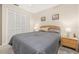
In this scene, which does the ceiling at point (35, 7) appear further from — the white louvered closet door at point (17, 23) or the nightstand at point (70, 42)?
the nightstand at point (70, 42)

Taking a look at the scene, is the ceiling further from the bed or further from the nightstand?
the nightstand

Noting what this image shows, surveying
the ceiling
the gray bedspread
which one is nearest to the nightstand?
the gray bedspread

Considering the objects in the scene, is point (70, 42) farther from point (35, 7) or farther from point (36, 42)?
point (35, 7)

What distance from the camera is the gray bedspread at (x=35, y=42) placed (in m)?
1.13

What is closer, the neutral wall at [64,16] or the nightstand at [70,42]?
the neutral wall at [64,16]

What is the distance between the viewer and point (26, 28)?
1383mm

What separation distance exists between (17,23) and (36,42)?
0.44m

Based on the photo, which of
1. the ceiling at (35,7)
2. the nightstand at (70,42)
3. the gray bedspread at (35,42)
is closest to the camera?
the gray bedspread at (35,42)

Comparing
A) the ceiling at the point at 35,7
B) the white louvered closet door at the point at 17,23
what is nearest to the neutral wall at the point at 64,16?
the ceiling at the point at 35,7

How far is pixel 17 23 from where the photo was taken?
135 centimetres

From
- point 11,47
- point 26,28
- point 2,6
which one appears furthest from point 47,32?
point 2,6

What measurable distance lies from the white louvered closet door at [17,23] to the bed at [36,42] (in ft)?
0.23

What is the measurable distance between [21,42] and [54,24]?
0.63 meters
